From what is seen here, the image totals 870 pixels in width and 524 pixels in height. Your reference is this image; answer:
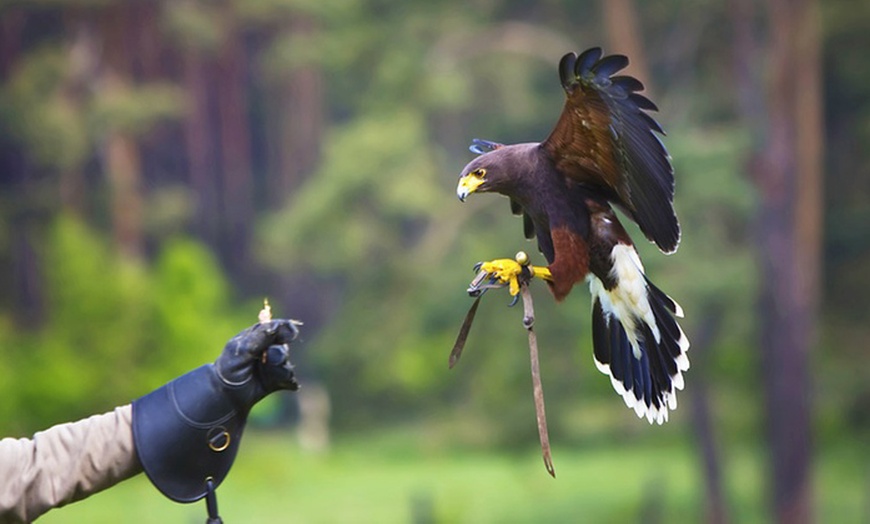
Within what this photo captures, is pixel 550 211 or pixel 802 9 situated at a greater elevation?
pixel 802 9

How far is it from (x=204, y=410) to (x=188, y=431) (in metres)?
0.03

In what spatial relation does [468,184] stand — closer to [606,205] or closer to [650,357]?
[606,205]

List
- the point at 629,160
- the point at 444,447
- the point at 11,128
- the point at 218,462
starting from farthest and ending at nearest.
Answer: the point at 444,447, the point at 11,128, the point at 629,160, the point at 218,462

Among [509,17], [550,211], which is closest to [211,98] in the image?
[509,17]

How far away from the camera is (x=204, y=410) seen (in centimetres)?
151

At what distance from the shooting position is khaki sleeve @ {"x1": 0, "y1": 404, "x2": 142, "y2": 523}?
4.77ft

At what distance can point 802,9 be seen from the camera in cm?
666

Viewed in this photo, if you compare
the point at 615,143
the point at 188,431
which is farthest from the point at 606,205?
the point at 188,431

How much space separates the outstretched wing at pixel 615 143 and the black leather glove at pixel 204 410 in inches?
27.9

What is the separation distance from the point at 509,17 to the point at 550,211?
498 cm

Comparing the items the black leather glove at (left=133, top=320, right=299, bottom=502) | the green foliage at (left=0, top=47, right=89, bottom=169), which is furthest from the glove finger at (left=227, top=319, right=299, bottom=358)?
the green foliage at (left=0, top=47, right=89, bottom=169)

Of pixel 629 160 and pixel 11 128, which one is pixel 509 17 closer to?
pixel 11 128

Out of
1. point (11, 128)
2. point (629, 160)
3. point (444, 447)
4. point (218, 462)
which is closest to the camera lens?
point (218, 462)

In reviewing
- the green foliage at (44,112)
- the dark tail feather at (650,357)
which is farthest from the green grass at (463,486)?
the dark tail feather at (650,357)
